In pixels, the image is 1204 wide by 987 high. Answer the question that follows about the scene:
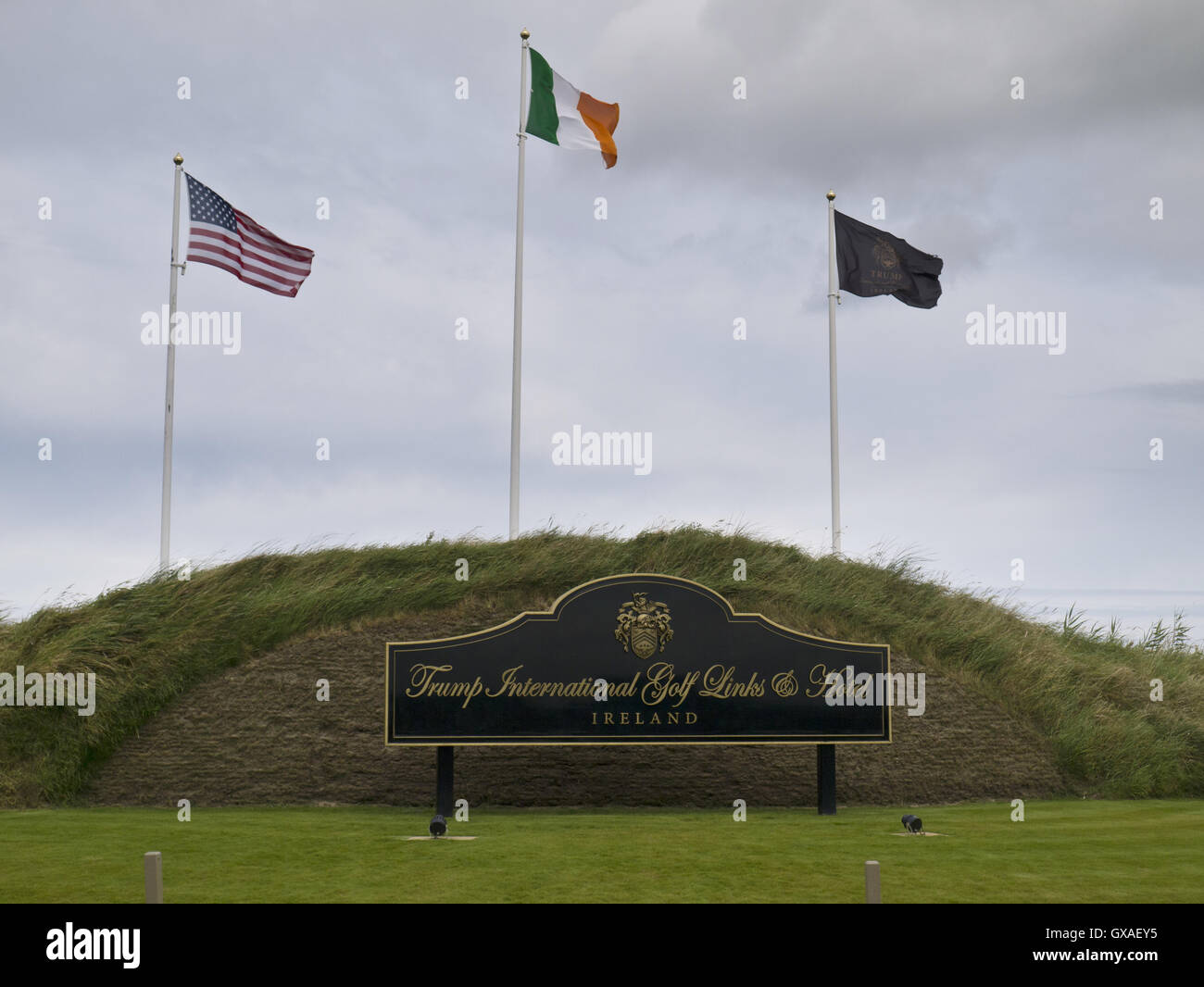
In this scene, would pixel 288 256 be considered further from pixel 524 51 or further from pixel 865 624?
pixel 865 624

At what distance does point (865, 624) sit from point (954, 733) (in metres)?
2.64

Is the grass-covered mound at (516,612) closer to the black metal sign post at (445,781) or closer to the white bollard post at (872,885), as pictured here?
the black metal sign post at (445,781)

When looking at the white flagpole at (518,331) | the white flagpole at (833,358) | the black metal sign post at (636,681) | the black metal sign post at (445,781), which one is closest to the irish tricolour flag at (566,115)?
the white flagpole at (518,331)

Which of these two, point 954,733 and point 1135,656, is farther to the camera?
point 1135,656

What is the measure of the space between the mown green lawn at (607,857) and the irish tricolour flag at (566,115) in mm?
15067

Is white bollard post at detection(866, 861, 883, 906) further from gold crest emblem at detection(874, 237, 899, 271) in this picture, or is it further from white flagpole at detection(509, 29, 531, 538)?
gold crest emblem at detection(874, 237, 899, 271)

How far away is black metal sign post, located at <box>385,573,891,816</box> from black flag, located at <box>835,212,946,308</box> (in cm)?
1235

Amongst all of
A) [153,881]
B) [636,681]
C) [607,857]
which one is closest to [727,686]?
[636,681]

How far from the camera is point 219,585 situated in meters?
21.9

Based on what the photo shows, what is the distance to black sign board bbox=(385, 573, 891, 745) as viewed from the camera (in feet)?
53.8

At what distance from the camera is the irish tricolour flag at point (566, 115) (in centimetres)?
2497

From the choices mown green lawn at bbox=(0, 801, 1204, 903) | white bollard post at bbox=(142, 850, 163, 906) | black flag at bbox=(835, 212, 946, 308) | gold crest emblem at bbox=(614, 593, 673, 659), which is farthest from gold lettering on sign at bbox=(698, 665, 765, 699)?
black flag at bbox=(835, 212, 946, 308)

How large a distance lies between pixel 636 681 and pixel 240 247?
44.1 ft
